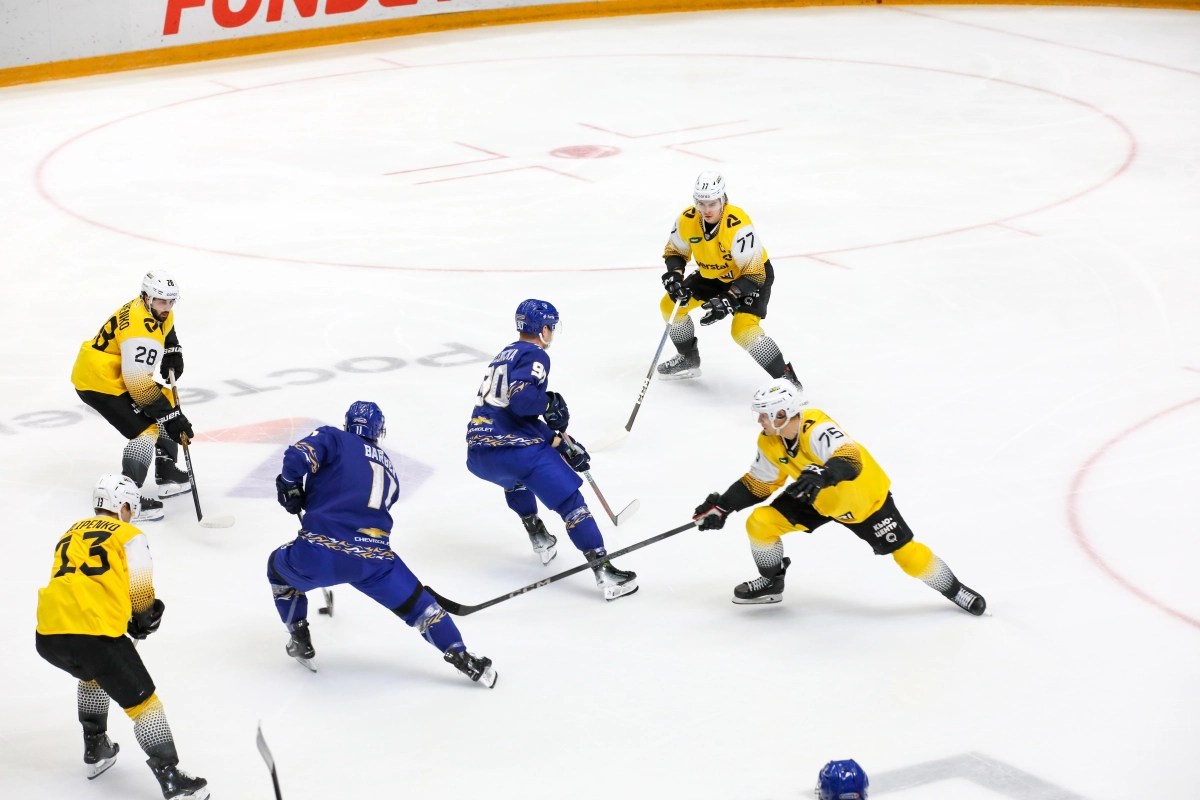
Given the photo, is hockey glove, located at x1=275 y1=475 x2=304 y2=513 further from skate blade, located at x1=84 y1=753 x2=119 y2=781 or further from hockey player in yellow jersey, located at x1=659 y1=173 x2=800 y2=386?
hockey player in yellow jersey, located at x1=659 y1=173 x2=800 y2=386

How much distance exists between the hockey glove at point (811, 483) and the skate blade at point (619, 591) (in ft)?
2.97

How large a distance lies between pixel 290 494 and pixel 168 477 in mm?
2034

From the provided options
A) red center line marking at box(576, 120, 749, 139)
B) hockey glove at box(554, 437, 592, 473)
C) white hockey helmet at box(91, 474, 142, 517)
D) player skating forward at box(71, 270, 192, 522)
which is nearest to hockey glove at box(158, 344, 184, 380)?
player skating forward at box(71, 270, 192, 522)

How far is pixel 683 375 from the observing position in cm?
780

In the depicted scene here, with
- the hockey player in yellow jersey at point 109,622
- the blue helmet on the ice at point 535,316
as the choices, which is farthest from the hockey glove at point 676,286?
the hockey player in yellow jersey at point 109,622

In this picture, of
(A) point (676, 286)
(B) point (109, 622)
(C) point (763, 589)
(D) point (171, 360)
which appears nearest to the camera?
(B) point (109, 622)

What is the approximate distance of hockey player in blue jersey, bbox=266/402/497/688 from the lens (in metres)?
4.57

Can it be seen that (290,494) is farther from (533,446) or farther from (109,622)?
(533,446)

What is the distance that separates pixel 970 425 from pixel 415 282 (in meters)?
3.95

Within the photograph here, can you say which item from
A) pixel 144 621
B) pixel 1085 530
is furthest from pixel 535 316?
pixel 1085 530

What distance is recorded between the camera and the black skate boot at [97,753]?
4223 millimetres

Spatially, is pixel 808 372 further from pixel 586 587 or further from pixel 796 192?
pixel 796 192

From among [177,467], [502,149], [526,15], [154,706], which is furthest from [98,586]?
[526,15]

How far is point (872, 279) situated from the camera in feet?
30.2
